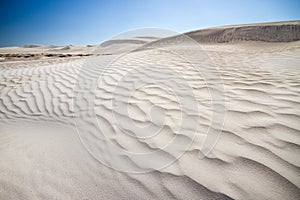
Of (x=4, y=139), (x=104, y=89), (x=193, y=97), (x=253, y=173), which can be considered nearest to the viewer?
(x=253, y=173)

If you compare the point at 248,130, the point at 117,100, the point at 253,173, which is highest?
the point at 117,100

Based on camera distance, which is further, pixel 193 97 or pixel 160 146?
pixel 193 97

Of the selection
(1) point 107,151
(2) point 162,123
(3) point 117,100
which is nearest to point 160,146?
(2) point 162,123

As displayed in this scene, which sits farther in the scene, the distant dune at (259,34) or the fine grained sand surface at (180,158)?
the distant dune at (259,34)

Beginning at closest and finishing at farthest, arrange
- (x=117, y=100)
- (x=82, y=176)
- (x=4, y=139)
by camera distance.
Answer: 1. (x=82, y=176)
2. (x=4, y=139)
3. (x=117, y=100)

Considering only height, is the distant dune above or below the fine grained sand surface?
above

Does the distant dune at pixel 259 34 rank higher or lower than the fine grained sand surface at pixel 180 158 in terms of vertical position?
higher

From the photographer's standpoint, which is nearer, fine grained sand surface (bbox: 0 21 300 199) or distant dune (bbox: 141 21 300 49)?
fine grained sand surface (bbox: 0 21 300 199)

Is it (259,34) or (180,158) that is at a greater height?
(259,34)

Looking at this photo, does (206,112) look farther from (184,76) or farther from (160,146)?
(184,76)

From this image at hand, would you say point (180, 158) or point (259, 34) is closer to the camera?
point (180, 158)

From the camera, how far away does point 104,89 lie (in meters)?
3.34

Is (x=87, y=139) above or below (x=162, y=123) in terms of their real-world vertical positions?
below

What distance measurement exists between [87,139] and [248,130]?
1975mm
